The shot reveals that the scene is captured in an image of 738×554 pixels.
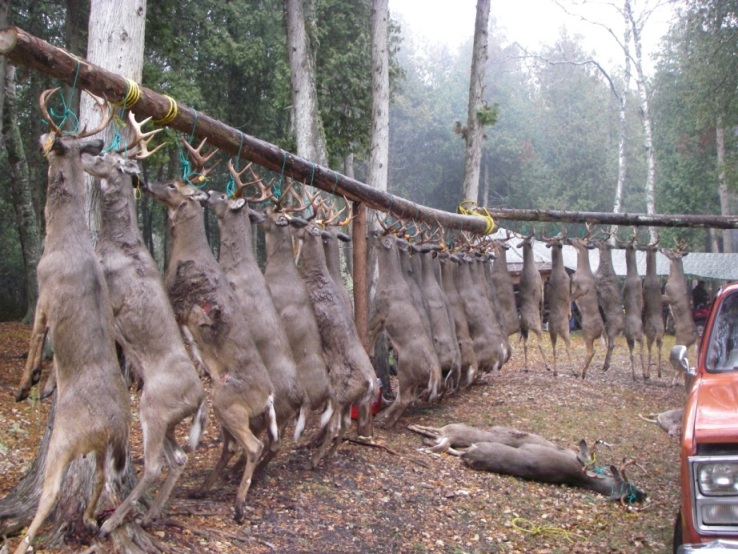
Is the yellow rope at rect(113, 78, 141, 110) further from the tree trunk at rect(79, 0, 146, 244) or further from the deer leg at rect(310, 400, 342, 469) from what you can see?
the deer leg at rect(310, 400, 342, 469)

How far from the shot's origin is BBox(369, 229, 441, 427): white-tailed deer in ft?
25.8

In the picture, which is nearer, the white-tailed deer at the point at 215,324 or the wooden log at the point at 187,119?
the wooden log at the point at 187,119

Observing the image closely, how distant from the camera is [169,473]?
443cm

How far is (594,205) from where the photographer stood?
45.7m

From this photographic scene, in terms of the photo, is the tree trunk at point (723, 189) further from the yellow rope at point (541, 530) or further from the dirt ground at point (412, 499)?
the yellow rope at point (541, 530)

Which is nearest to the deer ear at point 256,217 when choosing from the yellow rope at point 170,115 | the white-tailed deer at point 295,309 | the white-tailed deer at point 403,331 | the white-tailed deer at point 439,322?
the white-tailed deer at point 295,309

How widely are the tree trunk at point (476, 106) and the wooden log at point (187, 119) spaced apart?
4.26m

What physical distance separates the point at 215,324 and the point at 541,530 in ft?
10.3

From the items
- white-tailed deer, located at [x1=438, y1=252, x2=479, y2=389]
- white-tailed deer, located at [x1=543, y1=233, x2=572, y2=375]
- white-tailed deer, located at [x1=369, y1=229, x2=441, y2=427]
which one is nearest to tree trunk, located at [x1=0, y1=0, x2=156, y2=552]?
white-tailed deer, located at [x1=369, y1=229, x2=441, y2=427]

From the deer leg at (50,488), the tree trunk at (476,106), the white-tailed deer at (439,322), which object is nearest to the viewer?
Result: the deer leg at (50,488)

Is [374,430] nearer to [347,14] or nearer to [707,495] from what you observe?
[707,495]

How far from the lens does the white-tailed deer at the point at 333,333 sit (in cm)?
643

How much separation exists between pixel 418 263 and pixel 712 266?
60.1 ft

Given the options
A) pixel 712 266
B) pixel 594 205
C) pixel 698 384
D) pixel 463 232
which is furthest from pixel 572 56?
pixel 698 384
